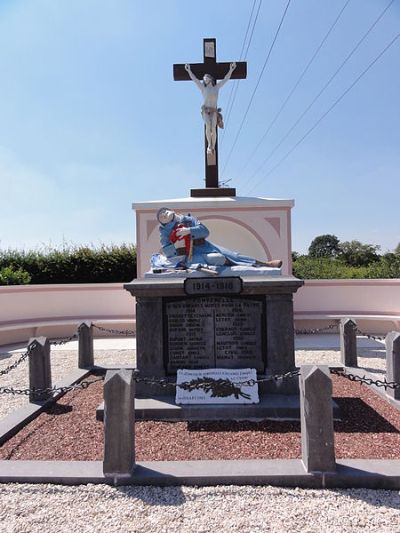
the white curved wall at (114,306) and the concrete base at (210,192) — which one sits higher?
the concrete base at (210,192)

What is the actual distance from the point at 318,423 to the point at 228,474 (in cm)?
79

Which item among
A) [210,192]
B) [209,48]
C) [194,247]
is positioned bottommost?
[194,247]

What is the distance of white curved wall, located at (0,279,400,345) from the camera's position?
1063 cm

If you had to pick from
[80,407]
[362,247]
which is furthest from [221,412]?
[362,247]

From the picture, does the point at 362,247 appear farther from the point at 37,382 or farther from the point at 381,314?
the point at 37,382

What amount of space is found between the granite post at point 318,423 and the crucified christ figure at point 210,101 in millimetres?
9370

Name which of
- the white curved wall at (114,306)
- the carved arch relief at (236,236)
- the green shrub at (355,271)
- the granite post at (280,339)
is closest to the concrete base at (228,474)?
the granite post at (280,339)

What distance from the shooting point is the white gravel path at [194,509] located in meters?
2.58

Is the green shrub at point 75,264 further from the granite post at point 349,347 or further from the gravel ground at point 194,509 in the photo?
the gravel ground at point 194,509

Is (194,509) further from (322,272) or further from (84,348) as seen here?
(322,272)

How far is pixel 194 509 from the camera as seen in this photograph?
2.78 m

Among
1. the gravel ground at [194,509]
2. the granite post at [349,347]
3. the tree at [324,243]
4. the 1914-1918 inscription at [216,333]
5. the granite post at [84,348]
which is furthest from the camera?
the tree at [324,243]

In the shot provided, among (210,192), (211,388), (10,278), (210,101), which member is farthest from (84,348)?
(210,101)

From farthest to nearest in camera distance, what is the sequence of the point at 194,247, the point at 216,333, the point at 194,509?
the point at 194,247 → the point at 216,333 → the point at 194,509
